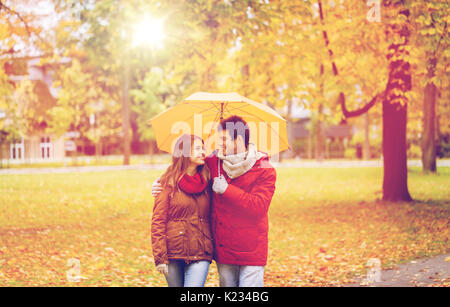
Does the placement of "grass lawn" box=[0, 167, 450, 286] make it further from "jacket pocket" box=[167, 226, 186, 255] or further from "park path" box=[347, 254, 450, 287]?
"jacket pocket" box=[167, 226, 186, 255]

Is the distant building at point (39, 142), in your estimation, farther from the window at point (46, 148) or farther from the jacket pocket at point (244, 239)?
the jacket pocket at point (244, 239)

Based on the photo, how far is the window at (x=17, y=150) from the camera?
40.7 meters

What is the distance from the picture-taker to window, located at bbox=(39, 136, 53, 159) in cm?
4900

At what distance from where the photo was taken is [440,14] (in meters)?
9.62

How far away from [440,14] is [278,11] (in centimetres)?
350

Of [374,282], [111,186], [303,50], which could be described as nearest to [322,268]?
[374,282]

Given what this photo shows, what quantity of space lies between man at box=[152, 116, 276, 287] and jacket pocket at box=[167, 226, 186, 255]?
0.27 metres

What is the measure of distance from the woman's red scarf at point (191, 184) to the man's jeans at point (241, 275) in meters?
0.65

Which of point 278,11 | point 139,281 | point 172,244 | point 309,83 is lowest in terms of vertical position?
point 139,281

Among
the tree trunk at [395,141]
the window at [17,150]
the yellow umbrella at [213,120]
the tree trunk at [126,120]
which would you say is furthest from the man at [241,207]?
the window at [17,150]

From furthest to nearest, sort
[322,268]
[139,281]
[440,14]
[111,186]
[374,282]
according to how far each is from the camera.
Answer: [111,186] → [440,14] → [322,268] → [139,281] → [374,282]

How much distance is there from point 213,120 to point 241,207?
141 centimetres

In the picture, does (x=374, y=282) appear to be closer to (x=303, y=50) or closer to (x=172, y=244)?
(x=172, y=244)

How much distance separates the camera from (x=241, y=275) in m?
4.13
